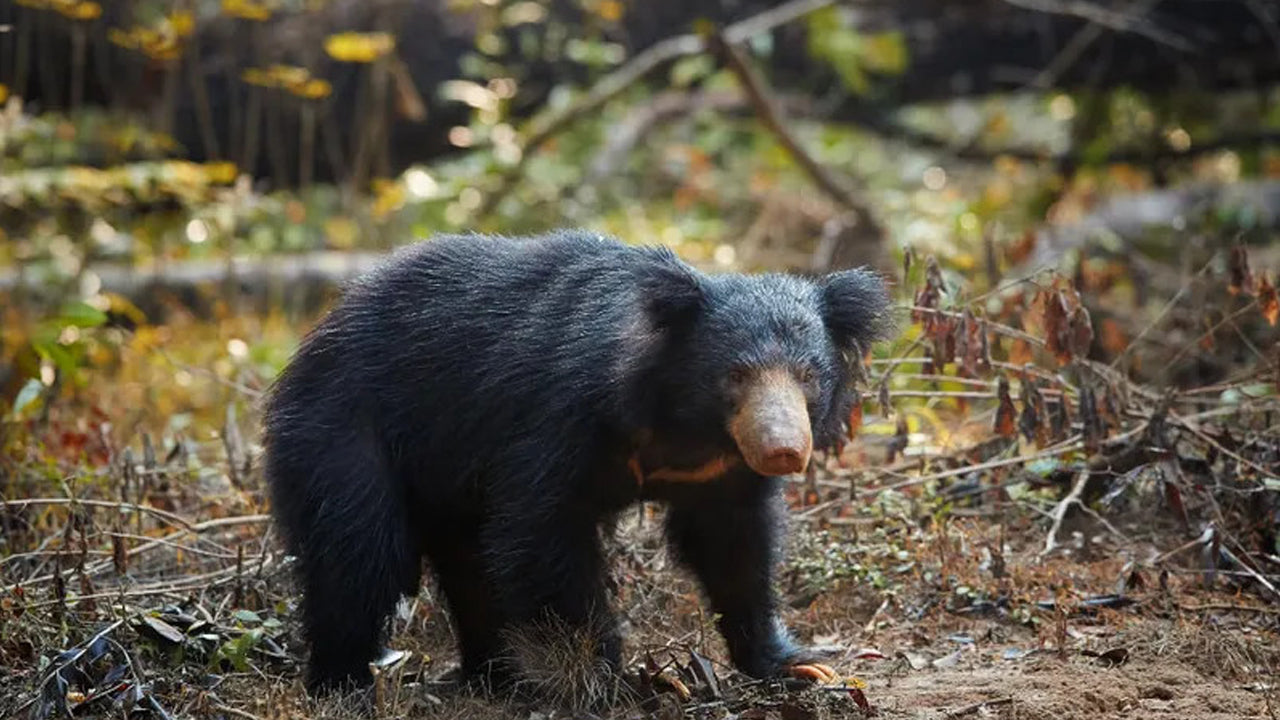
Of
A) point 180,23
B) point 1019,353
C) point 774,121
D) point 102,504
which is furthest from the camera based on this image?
point 774,121

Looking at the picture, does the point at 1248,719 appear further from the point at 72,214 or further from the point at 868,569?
the point at 72,214

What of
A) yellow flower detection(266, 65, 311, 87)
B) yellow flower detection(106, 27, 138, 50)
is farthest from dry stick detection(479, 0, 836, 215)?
yellow flower detection(106, 27, 138, 50)

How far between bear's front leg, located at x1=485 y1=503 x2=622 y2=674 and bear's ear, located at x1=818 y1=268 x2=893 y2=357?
3.13ft

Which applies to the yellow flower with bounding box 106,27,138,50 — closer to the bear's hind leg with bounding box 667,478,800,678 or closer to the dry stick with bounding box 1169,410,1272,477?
the bear's hind leg with bounding box 667,478,800,678

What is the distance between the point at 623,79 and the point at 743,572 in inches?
203

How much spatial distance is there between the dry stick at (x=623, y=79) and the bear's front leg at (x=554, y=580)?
16.6ft

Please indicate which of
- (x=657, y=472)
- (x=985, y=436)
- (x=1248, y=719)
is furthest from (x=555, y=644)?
(x=985, y=436)

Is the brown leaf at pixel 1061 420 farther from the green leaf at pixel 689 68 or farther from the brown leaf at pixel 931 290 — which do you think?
the green leaf at pixel 689 68

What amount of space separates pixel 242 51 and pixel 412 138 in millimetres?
1362

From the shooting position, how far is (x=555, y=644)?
13.9 feet

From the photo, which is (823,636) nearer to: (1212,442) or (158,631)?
(1212,442)

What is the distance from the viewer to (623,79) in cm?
916

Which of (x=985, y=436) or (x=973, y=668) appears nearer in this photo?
(x=973, y=668)

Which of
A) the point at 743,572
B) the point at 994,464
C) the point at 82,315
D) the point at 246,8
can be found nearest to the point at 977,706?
the point at 743,572
